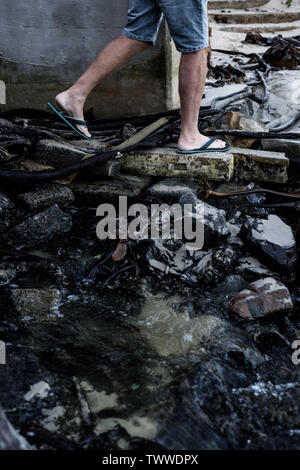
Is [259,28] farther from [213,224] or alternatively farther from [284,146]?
[213,224]

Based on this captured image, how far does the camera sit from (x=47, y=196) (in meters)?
2.91

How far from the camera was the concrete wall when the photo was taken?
336cm

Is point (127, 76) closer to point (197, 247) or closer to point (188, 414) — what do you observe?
point (197, 247)

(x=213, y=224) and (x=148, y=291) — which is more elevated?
(x=213, y=224)

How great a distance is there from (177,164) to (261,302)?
1264 millimetres

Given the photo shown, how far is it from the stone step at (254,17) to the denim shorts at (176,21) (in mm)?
7103

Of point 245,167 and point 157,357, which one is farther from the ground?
point 245,167

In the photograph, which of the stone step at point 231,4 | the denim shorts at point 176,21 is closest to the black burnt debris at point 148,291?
the denim shorts at point 176,21

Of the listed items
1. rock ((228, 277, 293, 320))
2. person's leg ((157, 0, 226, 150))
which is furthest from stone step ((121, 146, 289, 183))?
rock ((228, 277, 293, 320))

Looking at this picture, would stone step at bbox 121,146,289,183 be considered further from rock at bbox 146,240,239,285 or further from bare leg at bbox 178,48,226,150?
rock at bbox 146,240,239,285

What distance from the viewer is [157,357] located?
6.34 ft

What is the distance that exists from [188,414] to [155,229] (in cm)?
126

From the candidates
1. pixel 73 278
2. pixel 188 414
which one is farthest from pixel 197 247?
pixel 188 414

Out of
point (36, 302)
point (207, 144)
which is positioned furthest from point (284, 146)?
point (36, 302)
